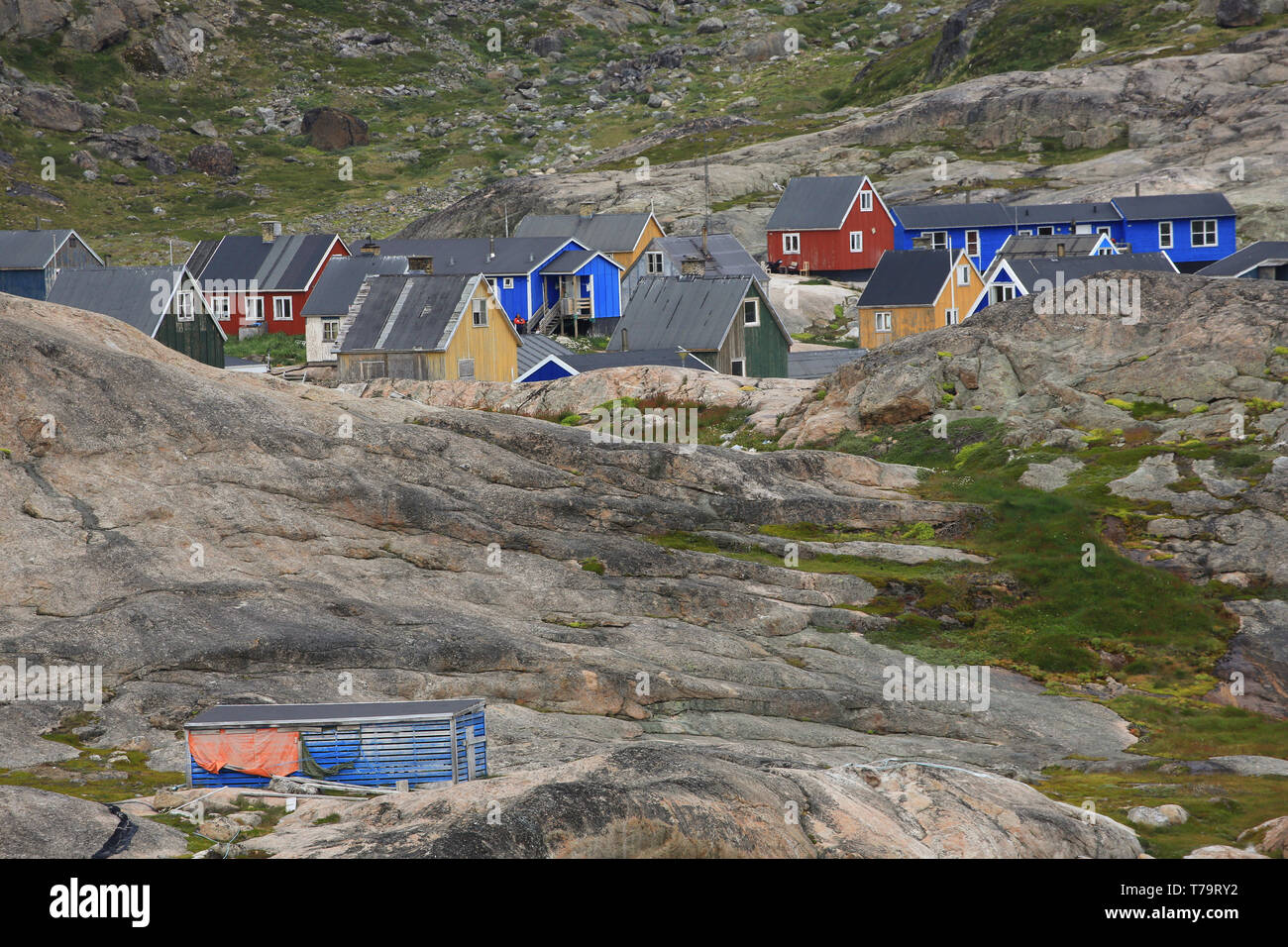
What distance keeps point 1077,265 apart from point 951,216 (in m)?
28.5

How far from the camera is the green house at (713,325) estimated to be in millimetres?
65875

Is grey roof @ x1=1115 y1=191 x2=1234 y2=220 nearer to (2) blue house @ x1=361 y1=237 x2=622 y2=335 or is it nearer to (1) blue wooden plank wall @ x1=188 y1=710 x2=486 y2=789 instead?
(2) blue house @ x1=361 y1=237 x2=622 y2=335

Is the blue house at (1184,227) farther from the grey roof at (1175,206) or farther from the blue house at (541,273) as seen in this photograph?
the blue house at (541,273)

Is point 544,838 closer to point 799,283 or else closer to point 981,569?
point 981,569

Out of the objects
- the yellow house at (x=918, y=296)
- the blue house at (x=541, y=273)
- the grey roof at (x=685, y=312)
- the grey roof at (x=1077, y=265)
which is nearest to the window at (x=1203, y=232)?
the grey roof at (x=1077, y=265)

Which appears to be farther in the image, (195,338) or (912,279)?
(912,279)

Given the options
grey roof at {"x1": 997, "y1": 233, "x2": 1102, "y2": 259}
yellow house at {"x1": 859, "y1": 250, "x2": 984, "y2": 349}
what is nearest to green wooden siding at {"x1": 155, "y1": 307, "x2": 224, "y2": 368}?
yellow house at {"x1": 859, "y1": 250, "x2": 984, "y2": 349}

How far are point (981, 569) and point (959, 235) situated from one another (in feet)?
220

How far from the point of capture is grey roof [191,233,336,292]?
3568 inches

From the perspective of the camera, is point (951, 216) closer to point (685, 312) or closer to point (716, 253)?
point (716, 253)

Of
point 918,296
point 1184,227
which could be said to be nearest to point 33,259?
point 918,296

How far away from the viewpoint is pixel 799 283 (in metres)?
97.1

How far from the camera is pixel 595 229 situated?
97.6 metres

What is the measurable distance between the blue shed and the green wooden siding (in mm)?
44881
